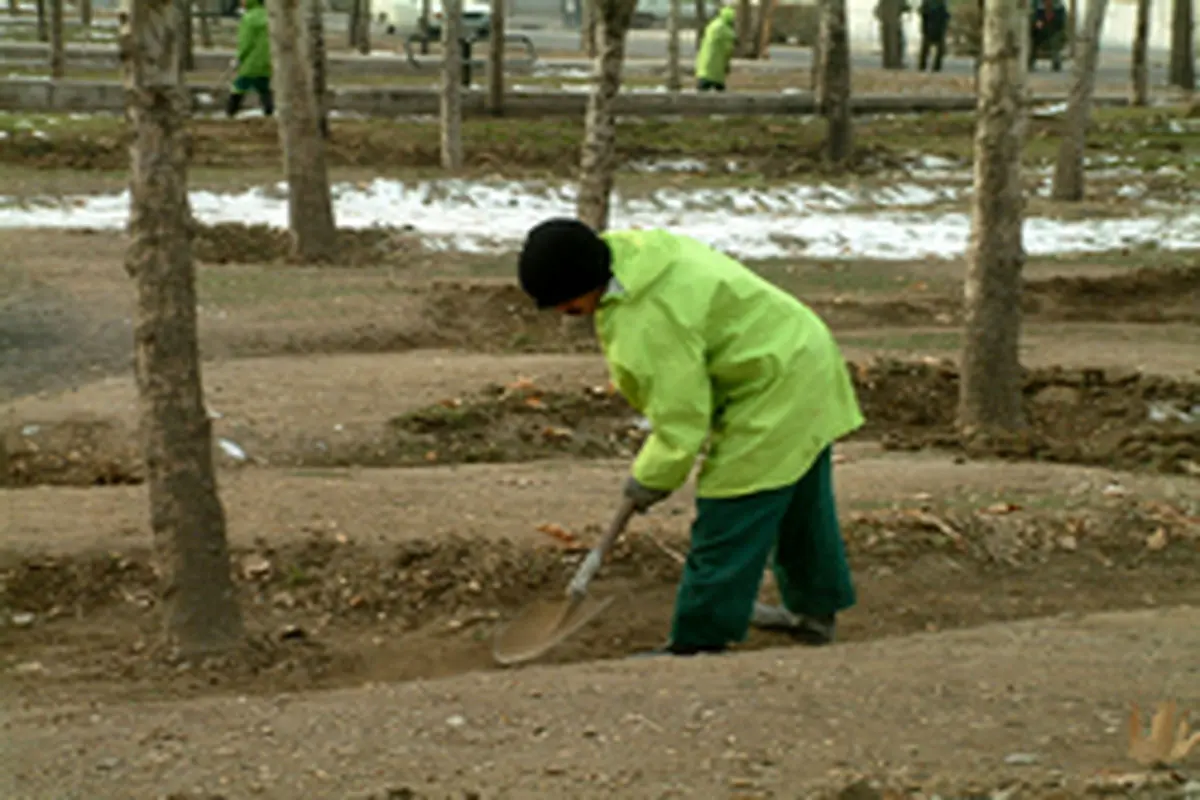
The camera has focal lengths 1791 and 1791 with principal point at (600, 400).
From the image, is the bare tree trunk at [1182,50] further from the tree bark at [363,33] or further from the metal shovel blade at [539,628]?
the metal shovel blade at [539,628]

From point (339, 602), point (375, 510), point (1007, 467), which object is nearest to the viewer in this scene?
point (339, 602)

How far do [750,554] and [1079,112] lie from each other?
12602mm

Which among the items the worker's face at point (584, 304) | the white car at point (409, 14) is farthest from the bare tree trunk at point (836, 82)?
the white car at point (409, 14)

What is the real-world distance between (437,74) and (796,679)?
25.0 meters

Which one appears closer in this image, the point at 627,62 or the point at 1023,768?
the point at 1023,768

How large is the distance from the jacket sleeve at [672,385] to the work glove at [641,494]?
0.47ft

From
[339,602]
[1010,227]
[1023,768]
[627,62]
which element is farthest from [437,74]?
[1023,768]

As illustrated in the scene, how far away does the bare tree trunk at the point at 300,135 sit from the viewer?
12.9m

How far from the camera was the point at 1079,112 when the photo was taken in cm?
1706

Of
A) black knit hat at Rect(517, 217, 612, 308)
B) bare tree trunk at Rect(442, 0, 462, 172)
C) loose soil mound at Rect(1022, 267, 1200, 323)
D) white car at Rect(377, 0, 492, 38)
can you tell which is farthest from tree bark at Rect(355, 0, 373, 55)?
black knit hat at Rect(517, 217, 612, 308)

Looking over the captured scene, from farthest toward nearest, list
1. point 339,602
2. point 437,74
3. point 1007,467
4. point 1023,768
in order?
point 437,74 → point 1007,467 → point 339,602 → point 1023,768

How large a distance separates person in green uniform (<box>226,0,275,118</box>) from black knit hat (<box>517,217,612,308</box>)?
1599 centimetres

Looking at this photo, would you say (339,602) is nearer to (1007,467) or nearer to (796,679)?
(796,679)

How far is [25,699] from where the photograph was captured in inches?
223
